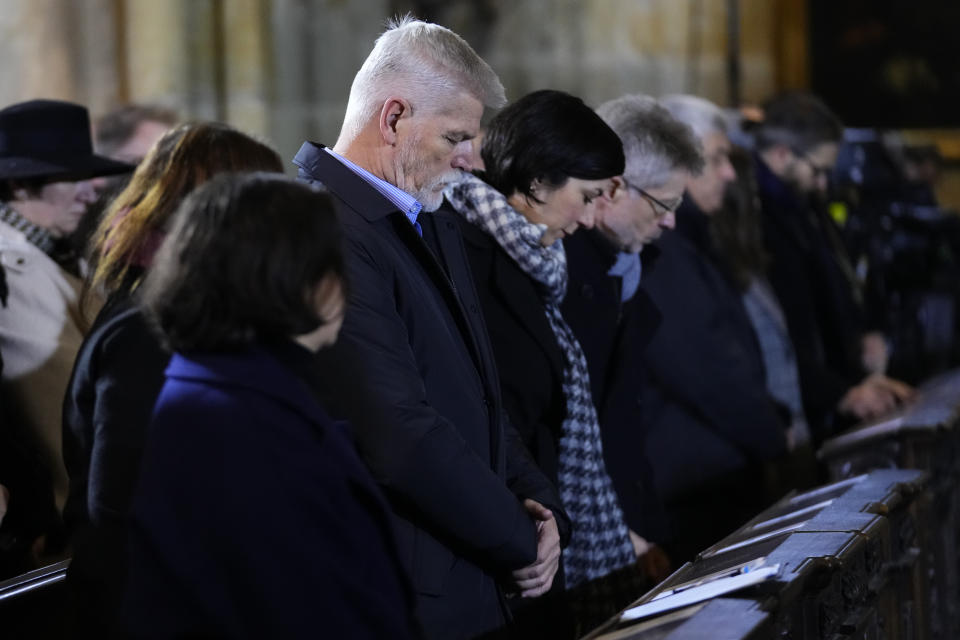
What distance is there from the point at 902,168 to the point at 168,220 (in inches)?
312

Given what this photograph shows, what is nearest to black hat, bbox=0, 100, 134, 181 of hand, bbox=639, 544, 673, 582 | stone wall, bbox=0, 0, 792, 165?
hand, bbox=639, 544, 673, 582

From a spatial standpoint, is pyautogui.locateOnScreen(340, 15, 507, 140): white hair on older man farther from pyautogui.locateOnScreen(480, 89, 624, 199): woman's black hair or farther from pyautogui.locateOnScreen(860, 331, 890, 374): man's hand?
pyautogui.locateOnScreen(860, 331, 890, 374): man's hand

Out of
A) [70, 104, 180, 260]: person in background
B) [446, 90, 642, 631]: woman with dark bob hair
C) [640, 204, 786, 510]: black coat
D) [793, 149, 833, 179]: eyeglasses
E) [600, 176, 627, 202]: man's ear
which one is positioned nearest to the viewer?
[446, 90, 642, 631]: woman with dark bob hair

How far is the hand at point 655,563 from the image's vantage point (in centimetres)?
355

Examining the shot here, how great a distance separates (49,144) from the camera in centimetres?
369

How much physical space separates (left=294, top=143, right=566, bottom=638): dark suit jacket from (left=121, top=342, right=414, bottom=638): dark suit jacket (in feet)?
1.83

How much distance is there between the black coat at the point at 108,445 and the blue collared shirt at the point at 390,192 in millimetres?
469

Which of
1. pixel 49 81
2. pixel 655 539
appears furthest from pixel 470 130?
pixel 49 81

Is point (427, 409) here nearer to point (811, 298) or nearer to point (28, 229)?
point (28, 229)

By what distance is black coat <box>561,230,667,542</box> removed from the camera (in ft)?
11.4

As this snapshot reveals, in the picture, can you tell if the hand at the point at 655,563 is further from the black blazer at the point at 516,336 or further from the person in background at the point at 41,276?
the person in background at the point at 41,276

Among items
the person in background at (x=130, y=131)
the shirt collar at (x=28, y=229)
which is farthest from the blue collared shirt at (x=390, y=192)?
the person in background at (x=130, y=131)

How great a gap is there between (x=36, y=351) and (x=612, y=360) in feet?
4.45

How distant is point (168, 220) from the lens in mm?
2611
